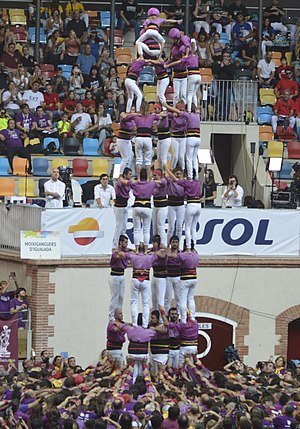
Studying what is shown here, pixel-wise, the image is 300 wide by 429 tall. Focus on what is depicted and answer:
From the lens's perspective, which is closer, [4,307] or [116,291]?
[116,291]

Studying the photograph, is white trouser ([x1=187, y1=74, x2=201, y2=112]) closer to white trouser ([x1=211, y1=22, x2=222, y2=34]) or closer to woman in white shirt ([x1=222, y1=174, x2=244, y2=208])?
woman in white shirt ([x1=222, y1=174, x2=244, y2=208])

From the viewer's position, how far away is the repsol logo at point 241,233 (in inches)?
1373

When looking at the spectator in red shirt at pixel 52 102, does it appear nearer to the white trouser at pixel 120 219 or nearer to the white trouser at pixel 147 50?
the white trouser at pixel 120 219

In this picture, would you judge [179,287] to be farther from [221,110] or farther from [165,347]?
[221,110]

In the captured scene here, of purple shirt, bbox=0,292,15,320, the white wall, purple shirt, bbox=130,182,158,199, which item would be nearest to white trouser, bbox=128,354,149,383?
purple shirt, bbox=130,182,158,199

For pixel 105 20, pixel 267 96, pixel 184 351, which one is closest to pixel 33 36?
Result: pixel 105 20

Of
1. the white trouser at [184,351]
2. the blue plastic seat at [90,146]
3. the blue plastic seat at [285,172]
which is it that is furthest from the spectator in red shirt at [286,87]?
the white trouser at [184,351]

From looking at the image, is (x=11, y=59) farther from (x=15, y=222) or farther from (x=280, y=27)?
(x=280, y=27)

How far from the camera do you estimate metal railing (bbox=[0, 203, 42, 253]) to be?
33781 millimetres

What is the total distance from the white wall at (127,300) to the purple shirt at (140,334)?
4.18 meters

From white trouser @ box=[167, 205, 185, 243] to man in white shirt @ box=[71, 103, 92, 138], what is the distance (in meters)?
9.33

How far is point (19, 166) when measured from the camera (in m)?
37.8

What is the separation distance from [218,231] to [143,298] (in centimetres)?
539

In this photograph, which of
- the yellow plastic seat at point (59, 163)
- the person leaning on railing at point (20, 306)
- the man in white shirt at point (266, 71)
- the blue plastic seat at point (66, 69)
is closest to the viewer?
the person leaning on railing at point (20, 306)
